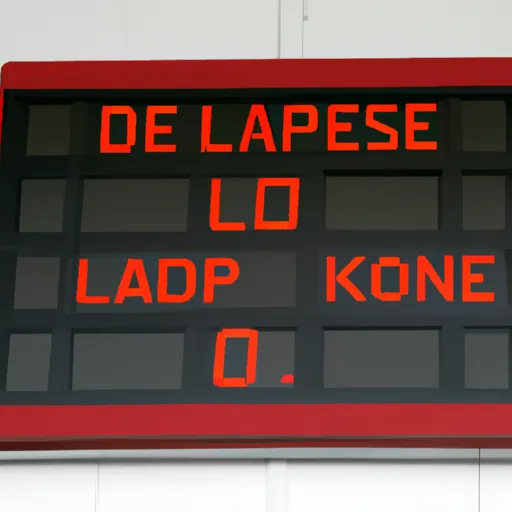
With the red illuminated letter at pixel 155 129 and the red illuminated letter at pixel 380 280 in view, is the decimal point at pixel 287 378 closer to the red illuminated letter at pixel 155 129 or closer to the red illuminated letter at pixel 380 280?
the red illuminated letter at pixel 380 280

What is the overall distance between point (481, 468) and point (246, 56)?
87 cm

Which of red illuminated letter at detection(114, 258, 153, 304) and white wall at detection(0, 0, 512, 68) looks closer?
red illuminated letter at detection(114, 258, 153, 304)

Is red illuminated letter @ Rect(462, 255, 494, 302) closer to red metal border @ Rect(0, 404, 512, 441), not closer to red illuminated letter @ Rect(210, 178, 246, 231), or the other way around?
red metal border @ Rect(0, 404, 512, 441)

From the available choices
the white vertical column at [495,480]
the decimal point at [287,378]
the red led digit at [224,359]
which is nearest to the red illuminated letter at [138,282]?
the red led digit at [224,359]

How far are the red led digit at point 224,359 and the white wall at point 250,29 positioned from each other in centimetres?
57

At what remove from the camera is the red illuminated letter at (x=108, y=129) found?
1430 millimetres

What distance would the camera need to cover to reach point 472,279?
134cm

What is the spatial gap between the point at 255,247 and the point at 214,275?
0.27 ft

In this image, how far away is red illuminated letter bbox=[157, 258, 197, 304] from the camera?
1.35 meters

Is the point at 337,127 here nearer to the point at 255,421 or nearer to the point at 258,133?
the point at 258,133

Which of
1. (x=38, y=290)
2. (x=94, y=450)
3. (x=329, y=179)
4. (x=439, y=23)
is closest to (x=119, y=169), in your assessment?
(x=38, y=290)

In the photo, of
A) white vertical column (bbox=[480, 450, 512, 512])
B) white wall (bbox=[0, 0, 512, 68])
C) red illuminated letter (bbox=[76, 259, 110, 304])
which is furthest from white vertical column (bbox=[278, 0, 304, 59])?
white vertical column (bbox=[480, 450, 512, 512])

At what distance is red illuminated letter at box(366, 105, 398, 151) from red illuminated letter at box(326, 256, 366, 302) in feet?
0.65

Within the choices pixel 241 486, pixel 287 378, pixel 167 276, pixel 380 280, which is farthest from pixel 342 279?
pixel 241 486
